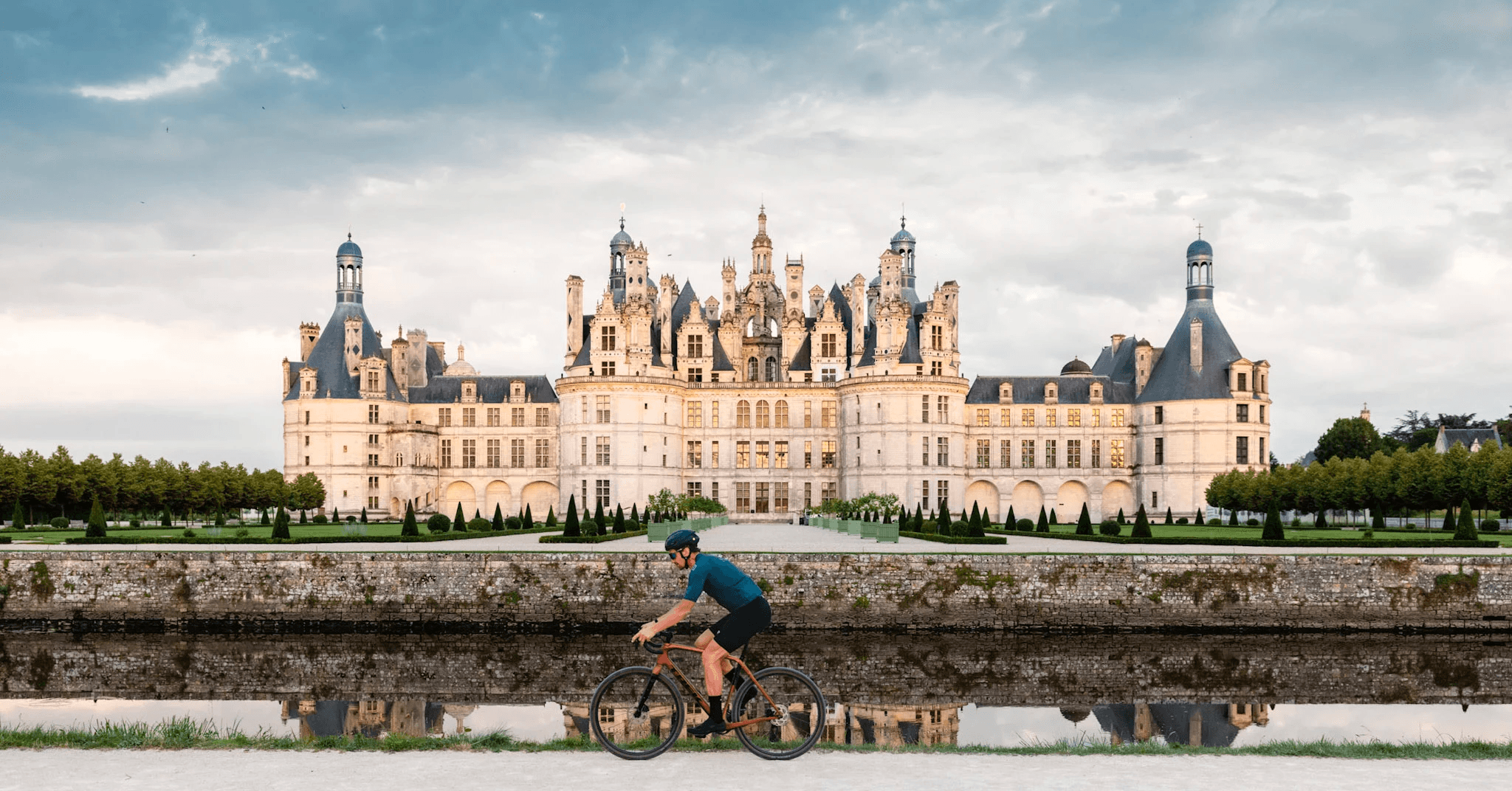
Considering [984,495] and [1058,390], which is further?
[1058,390]

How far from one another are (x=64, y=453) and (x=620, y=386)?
1058 inches

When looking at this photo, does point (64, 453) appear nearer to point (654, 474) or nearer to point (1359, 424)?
point (654, 474)

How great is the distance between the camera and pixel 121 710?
18.9 meters

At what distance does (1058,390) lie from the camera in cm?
7375

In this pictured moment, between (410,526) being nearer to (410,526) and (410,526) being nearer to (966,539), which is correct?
(410,526)

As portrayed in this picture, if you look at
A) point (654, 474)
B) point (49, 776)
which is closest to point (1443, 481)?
point (654, 474)

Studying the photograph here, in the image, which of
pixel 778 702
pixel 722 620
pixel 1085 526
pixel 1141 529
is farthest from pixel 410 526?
pixel 722 620

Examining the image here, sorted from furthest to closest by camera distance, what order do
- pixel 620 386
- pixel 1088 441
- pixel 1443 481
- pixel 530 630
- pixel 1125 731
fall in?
pixel 1088 441
pixel 620 386
pixel 1443 481
pixel 530 630
pixel 1125 731

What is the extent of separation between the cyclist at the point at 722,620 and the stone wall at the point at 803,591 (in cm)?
1557

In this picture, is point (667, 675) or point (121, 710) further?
point (121, 710)

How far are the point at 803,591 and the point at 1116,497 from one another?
49830mm

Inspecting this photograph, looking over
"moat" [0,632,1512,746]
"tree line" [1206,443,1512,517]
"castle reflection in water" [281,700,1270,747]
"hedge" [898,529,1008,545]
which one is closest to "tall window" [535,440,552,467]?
"tree line" [1206,443,1512,517]

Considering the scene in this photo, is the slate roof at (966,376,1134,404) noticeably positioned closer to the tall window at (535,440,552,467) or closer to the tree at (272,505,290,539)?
the tall window at (535,440,552,467)

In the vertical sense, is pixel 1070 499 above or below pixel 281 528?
below
